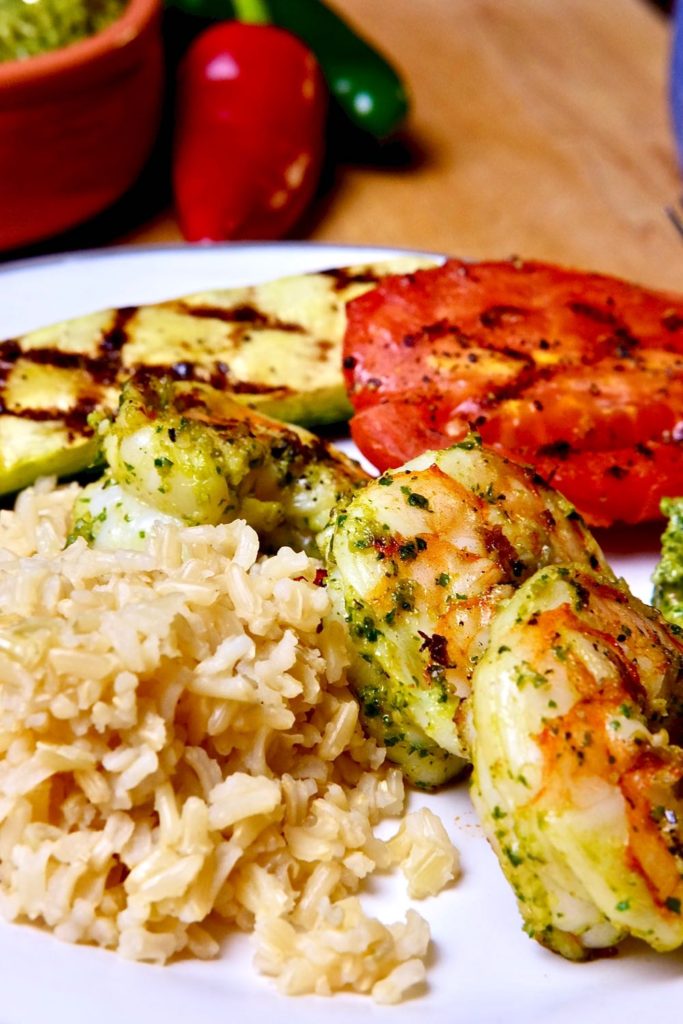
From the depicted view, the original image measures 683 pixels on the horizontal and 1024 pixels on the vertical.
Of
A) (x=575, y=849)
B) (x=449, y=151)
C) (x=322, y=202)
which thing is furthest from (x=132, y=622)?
(x=449, y=151)

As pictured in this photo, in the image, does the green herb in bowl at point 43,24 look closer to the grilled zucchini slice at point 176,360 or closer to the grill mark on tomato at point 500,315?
the grilled zucchini slice at point 176,360

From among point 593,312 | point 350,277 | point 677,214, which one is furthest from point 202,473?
point 677,214

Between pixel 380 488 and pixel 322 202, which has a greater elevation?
pixel 380 488

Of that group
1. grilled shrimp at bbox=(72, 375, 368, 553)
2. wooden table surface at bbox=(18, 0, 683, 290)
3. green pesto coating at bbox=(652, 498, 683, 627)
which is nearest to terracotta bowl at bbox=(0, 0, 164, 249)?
wooden table surface at bbox=(18, 0, 683, 290)

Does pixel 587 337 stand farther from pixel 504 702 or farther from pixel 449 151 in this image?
pixel 449 151

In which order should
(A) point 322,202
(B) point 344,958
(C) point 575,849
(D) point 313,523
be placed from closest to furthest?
(C) point 575,849
(B) point 344,958
(D) point 313,523
(A) point 322,202

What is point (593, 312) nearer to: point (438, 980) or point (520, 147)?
point (438, 980)

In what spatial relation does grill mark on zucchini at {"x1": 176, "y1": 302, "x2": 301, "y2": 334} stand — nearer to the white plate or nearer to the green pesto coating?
the green pesto coating

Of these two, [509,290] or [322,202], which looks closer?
[509,290]
